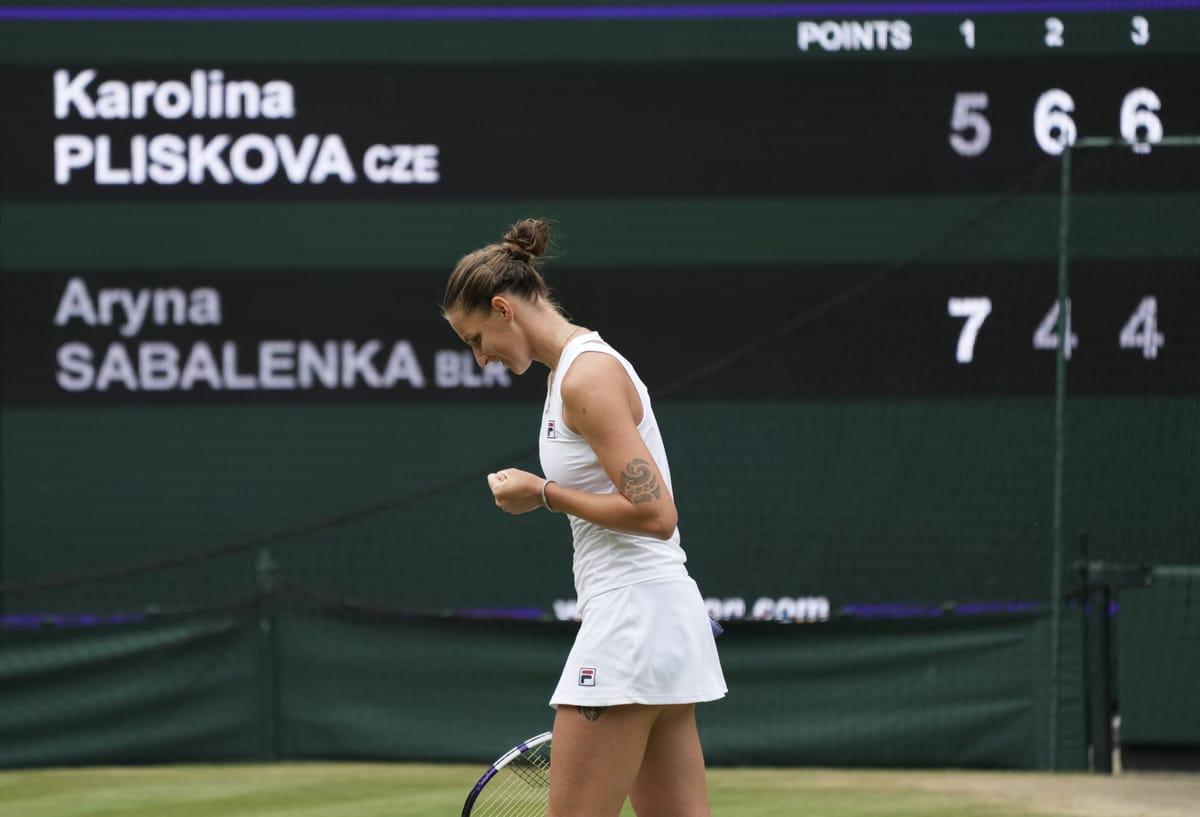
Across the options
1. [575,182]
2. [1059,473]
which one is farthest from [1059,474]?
[575,182]

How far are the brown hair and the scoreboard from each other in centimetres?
487

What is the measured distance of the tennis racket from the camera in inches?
142

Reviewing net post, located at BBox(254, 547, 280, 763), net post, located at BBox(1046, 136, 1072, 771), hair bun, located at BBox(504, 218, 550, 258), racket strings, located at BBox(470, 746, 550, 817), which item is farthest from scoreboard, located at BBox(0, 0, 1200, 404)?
hair bun, located at BBox(504, 218, 550, 258)

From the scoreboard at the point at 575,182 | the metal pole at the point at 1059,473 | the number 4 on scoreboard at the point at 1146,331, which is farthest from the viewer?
the scoreboard at the point at 575,182

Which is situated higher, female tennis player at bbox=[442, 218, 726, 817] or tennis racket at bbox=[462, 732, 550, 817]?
female tennis player at bbox=[442, 218, 726, 817]

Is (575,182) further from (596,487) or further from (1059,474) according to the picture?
(596,487)

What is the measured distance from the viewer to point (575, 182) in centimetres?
832

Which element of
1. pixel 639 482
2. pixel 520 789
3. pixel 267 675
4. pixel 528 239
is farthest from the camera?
pixel 267 675

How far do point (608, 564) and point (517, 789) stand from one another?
0.77 metres

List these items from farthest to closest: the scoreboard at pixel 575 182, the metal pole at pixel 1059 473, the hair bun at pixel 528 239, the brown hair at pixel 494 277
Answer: the scoreboard at pixel 575 182, the metal pole at pixel 1059 473, the hair bun at pixel 528 239, the brown hair at pixel 494 277

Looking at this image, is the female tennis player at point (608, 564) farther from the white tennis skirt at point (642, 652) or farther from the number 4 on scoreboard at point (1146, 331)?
the number 4 on scoreboard at point (1146, 331)

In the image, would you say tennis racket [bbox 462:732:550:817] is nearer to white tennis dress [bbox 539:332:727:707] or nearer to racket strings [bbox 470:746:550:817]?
racket strings [bbox 470:746:550:817]

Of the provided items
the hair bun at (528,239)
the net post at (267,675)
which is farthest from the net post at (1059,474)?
the hair bun at (528,239)

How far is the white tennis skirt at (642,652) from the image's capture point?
318 cm
